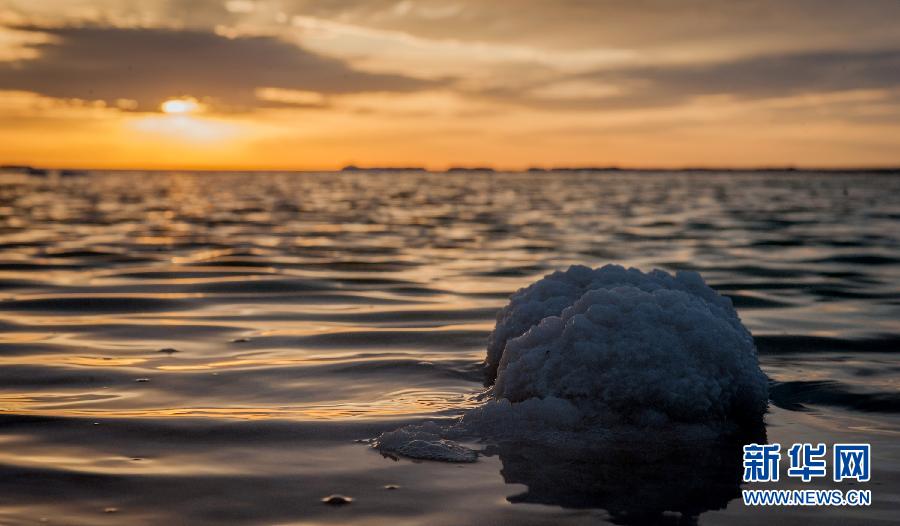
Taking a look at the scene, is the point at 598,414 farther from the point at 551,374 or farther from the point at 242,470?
the point at 242,470

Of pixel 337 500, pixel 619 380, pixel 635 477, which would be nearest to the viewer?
pixel 337 500

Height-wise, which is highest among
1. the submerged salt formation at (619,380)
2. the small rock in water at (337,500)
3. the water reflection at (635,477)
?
the submerged salt formation at (619,380)

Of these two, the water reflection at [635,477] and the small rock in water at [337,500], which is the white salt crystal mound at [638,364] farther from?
the small rock in water at [337,500]

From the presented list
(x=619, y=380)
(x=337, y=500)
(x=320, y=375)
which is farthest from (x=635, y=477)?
(x=320, y=375)

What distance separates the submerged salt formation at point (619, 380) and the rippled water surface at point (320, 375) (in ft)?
0.99

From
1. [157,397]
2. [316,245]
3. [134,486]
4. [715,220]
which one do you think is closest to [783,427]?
[134,486]

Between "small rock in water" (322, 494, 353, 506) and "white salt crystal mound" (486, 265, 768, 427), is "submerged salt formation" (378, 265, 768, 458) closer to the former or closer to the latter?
"white salt crystal mound" (486, 265, 768, 427)

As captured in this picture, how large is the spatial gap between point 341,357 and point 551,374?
2.51 metres

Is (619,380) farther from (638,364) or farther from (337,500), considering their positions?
(337,500)

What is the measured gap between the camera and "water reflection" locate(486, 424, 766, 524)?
11.4 ft

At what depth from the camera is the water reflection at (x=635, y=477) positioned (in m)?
3.49

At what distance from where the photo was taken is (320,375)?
19.9 feet

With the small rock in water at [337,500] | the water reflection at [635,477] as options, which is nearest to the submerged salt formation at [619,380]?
the water reflection at [635,477]

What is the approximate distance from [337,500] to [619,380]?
1651 millimetres
